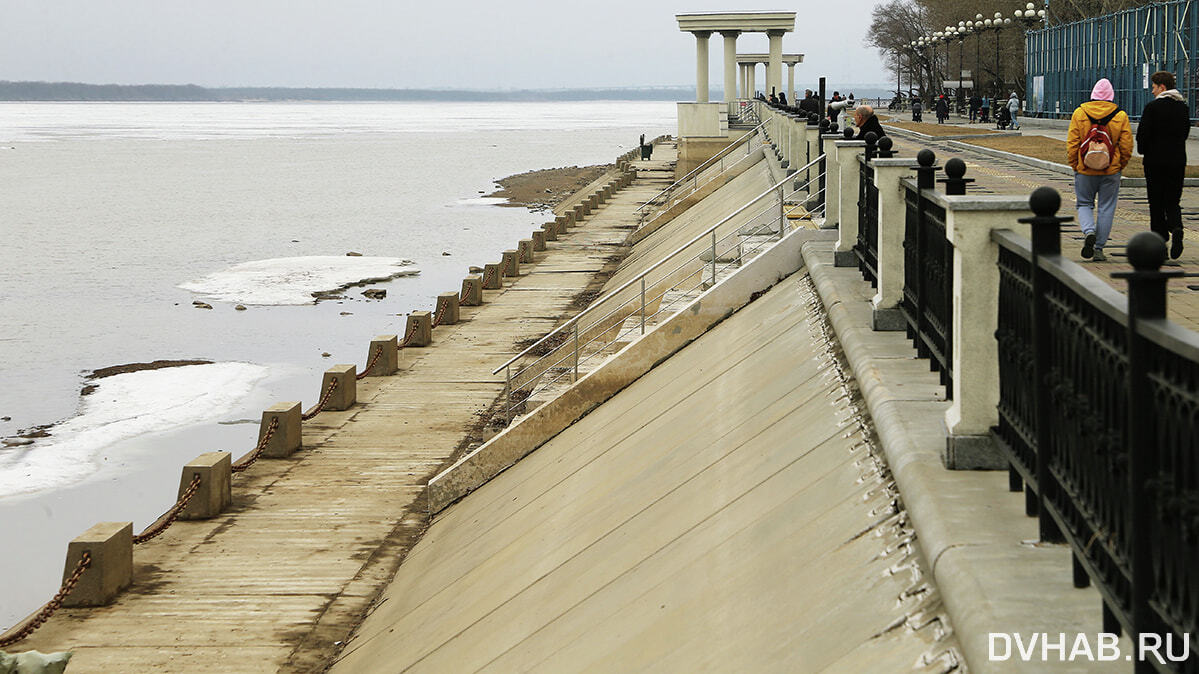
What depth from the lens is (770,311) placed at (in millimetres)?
14266

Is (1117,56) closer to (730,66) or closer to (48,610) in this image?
(730,66)

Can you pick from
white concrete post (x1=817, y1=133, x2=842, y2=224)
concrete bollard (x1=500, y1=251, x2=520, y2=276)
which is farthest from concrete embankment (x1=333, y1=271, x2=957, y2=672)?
concrete bollard (x1=500, y1=251, x2=520, y2=276)

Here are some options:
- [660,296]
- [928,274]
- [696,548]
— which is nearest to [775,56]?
[660,296]

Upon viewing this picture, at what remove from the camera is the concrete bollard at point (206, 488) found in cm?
1524

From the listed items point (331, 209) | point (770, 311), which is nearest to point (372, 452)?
point (770, 311)

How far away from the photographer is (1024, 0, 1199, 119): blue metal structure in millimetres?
45906

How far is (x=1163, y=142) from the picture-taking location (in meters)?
12.0

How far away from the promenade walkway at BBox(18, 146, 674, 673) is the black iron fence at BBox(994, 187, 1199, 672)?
7.52 m

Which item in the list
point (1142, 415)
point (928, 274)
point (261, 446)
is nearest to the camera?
point (1142, 415)

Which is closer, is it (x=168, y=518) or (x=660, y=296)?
(x=168, y=518)

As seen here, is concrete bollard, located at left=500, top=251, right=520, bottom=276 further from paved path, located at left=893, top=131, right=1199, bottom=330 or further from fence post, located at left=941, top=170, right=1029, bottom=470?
fence post, located at left=941, top=170, right=1029, bottom=470

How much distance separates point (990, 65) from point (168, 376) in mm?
87897

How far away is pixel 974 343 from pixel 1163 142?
6670mm

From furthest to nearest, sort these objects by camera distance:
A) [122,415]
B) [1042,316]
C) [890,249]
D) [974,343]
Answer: [122,415] → [890,249] → [974,343] → [1042,316]
